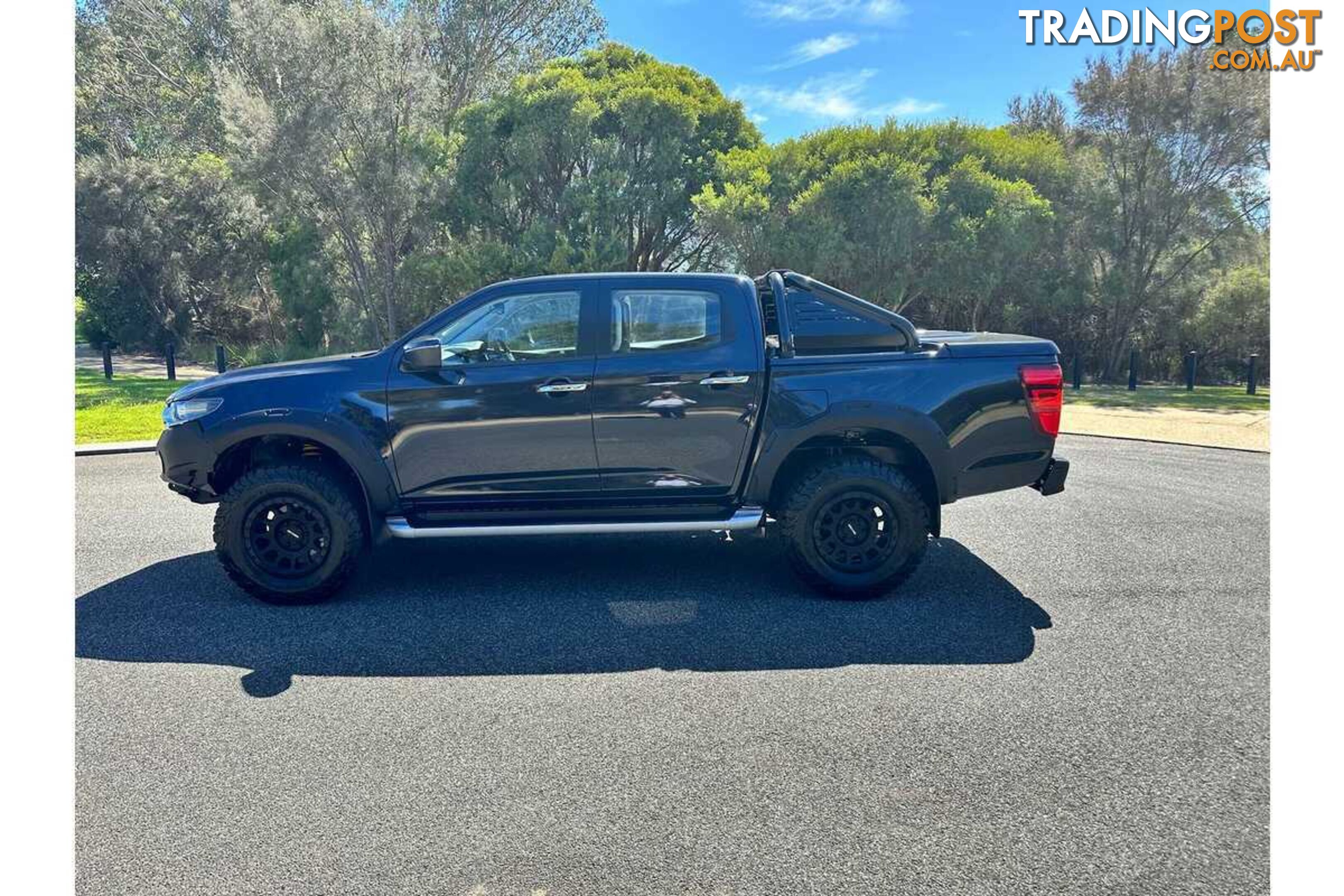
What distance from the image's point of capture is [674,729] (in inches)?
137

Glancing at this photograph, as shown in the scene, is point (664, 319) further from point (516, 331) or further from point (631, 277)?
point (516, 331)

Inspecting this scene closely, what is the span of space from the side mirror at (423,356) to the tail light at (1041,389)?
3.33 metres

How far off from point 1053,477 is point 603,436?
8.83 feet

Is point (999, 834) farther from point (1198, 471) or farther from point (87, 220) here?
point (87, 220)

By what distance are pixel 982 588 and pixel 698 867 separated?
3226mm

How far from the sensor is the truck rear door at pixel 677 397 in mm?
4879

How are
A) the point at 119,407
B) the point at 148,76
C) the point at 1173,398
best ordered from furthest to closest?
1. the point at 148,76
2. the point at 1173,398
3. the point at 119,407

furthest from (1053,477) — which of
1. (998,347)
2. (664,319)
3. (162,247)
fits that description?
(162,247)

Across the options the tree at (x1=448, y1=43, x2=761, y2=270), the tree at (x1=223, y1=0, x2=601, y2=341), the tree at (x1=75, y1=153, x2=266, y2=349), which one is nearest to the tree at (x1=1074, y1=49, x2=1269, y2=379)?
the tree at (x1=448, y1=43, x2=761, y2=270)

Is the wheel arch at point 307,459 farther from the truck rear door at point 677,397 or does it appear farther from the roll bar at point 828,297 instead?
the roll bar at point 828,297

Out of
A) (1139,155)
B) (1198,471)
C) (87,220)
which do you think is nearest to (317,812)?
(1198,471)

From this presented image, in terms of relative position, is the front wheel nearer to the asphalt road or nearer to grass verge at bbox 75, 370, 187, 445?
the asphalt road

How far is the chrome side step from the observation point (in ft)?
16.0

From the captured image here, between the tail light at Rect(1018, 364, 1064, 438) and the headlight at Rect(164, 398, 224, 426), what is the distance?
15.2 feet
